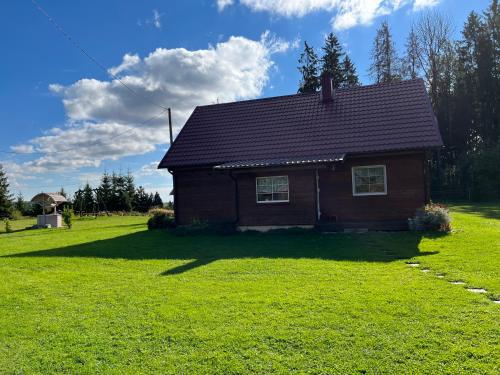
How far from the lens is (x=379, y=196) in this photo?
12953 millimetres

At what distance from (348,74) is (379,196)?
31.8 meters

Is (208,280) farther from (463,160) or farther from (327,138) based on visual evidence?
(463,160)

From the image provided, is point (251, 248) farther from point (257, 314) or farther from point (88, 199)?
point (88, 199)

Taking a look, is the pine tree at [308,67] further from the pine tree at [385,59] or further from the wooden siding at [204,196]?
the wooden siding at [204,196]

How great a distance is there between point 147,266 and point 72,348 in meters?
4.36

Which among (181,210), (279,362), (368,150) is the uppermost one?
(368,150)

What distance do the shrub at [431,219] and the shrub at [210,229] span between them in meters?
6.24

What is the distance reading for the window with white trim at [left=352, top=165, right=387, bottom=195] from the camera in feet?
42.7

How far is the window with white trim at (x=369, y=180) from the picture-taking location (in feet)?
42.7

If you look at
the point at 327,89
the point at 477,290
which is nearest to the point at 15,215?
the point at 327,89

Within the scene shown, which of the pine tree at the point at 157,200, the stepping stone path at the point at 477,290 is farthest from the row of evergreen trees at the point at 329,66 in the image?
the stepping stone path at the point at 477,290

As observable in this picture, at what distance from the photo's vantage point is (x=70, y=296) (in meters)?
6.22

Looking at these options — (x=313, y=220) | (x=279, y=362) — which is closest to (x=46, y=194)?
(x=313, y=220)

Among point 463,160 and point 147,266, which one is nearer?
point 147,266
